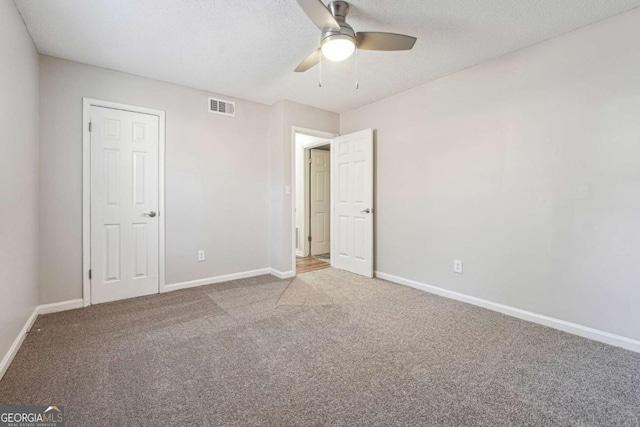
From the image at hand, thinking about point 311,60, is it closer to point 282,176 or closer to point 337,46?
point 337,46

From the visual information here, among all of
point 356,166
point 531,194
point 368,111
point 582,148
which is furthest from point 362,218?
point 582,148

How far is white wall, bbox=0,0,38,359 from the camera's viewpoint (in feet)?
6.12

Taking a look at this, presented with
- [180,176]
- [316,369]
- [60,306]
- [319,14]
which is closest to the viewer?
[319,14]

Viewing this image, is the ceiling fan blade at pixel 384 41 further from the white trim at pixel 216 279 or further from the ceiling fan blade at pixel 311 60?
the white trim at pixel 216 279

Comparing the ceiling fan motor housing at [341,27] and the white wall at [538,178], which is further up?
the ceiling fan motor housing at [341,27]

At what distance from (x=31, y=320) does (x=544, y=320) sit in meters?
4.41

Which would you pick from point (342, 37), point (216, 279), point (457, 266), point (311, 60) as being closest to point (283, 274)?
point (216, 279)

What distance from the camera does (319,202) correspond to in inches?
228

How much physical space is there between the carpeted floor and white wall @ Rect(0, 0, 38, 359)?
0.33 m

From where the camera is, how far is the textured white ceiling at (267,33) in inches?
81.6

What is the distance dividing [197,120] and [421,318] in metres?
3.36

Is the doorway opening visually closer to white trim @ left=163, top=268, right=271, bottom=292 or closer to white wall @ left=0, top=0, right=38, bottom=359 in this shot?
white trim @ left=163, top=268, right=271, bottom=292

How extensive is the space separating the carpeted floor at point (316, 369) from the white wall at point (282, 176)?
4.14 feet

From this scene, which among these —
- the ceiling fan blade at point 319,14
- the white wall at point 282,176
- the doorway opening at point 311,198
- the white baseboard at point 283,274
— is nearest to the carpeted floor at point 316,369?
the white baseboard at point 283,274
